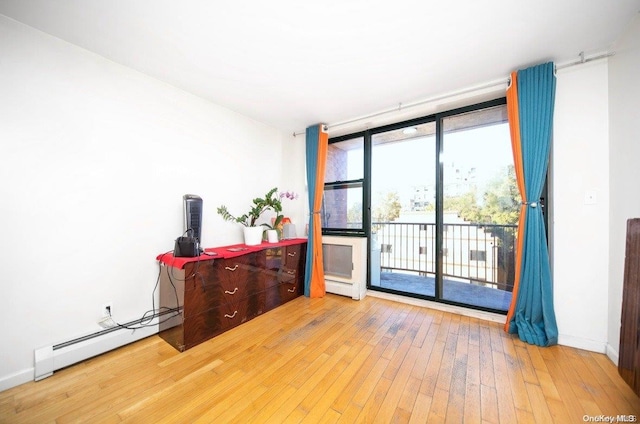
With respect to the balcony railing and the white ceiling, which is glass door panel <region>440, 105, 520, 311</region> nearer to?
the balcony railing

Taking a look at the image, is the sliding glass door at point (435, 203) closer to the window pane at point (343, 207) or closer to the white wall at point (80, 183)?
the window pane at point (343, 207)

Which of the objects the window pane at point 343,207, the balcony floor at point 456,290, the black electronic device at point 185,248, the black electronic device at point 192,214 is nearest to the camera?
the black electronic device at point 185,248

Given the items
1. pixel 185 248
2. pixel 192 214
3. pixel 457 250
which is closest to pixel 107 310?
pixel 185 248

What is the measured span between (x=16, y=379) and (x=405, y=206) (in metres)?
4.05

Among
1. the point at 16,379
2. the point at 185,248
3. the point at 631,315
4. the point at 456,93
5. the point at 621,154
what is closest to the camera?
the point at 631,315

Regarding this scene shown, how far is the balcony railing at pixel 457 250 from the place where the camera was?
2.62 meters

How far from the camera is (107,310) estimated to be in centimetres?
188

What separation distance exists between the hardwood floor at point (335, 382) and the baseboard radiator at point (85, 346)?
0.06 metres

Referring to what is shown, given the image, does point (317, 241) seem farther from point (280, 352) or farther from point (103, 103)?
point (103, 103)

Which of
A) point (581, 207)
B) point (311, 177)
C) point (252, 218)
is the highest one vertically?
point (311, 177)

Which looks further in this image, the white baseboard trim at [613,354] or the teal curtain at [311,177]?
the teal curtain at [311,177]

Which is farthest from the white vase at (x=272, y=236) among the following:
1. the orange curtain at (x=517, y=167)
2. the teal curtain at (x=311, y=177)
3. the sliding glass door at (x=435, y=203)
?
the orange curtain at (x=517, y=167)

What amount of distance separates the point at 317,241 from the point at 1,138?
2.85m

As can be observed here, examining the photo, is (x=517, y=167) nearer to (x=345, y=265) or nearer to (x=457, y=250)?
(x=457, y=250)
